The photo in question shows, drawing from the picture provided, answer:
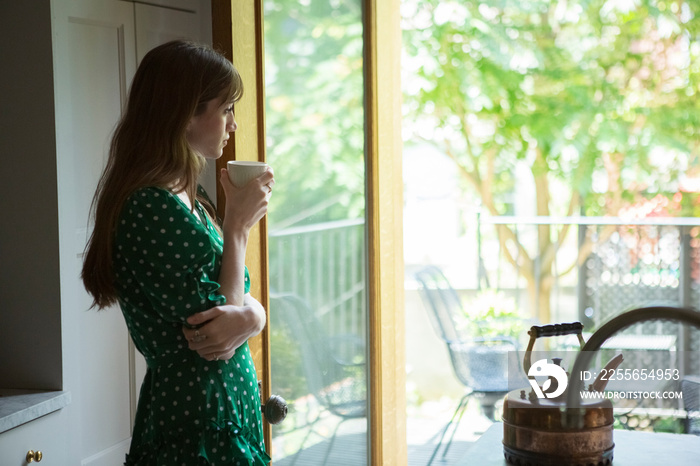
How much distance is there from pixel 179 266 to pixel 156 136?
9.3 inches

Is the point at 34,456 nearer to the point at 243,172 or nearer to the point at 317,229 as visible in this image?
the point at 243,172

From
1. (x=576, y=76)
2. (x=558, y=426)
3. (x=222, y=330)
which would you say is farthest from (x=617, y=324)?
(x=576, y=76)

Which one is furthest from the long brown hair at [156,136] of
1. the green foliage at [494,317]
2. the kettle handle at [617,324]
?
the green foliage at [494,317]

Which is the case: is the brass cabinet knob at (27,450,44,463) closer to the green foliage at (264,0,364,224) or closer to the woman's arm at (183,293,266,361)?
the woman's arm at (183,293,266,361)

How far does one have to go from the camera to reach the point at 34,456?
1621 mm

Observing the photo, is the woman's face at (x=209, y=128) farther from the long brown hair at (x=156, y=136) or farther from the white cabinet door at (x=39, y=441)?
the white cabinet door at (x=39, y=441)

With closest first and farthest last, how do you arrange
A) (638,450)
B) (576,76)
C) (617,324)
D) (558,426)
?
(617,324), (558,426), (638,450), (576,76)

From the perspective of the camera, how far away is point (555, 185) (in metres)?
6.07

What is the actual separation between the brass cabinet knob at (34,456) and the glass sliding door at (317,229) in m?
0.68

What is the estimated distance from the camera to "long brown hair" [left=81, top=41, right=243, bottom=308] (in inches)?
50.7

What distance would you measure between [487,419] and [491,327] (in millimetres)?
526

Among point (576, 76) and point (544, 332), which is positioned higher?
point (576, 76)

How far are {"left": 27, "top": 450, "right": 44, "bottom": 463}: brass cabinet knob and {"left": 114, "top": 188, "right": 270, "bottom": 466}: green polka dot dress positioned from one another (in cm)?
38

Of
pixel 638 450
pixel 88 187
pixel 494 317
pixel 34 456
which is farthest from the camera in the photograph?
pixel 494 317
